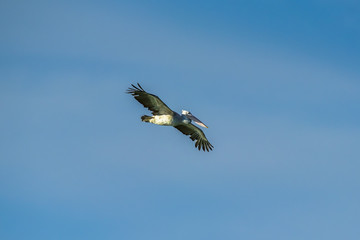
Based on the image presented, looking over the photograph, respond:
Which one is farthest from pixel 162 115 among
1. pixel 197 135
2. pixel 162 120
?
pixel 197 135

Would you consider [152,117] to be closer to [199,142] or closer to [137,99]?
[137,99]

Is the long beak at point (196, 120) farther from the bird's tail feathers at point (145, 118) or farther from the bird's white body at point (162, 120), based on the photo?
the bird's tail feathers at point (145, 118)

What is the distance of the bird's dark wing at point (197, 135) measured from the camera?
52.4 meters

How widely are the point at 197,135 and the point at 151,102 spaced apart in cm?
646

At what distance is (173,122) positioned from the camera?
49.3m

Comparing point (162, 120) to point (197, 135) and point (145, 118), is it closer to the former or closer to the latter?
point (145, 118)

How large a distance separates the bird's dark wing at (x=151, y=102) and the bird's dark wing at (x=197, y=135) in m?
3.65

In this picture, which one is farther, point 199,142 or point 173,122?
point 199,142

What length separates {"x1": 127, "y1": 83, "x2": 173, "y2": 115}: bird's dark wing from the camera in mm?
47312

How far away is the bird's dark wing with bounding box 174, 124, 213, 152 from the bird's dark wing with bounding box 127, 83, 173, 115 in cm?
365

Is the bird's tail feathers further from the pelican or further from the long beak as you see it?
the long beak

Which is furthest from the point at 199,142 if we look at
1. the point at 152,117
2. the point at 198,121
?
the point at 152,117

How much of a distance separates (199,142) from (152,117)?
21.1 feet

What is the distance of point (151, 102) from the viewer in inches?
1893
